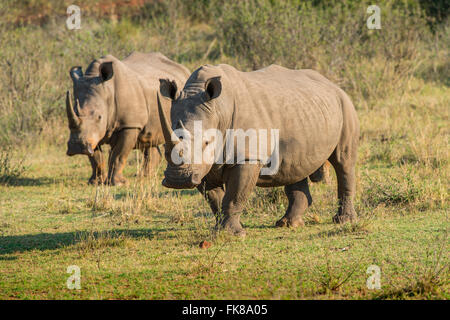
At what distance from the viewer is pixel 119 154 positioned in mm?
10914

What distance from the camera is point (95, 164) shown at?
11.1 metres

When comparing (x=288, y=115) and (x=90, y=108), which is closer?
(x=288, y=115)

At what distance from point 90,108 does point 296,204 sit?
389 cm

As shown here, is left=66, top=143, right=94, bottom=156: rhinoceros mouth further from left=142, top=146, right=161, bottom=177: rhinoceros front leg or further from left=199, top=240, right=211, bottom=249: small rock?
left=199, top=240, right=211, bottom=249: small rock

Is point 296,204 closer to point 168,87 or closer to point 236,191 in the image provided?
point 236,191

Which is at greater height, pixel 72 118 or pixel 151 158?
pixel 72 118

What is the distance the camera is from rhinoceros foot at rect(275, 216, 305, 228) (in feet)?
25.7

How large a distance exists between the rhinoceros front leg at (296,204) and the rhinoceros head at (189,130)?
4.84ft

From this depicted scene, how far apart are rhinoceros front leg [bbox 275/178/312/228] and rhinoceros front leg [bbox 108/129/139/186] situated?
370 centimetres
